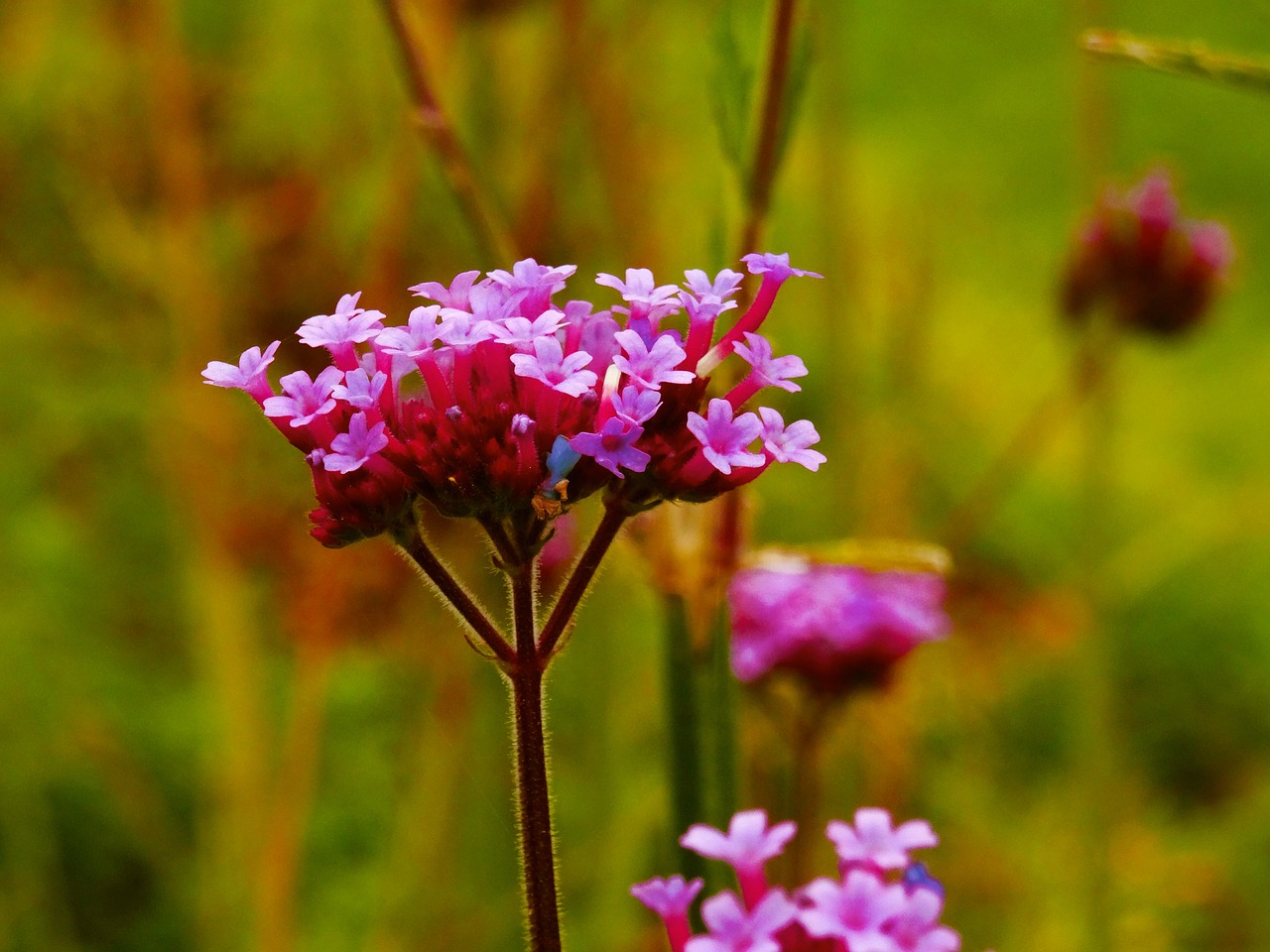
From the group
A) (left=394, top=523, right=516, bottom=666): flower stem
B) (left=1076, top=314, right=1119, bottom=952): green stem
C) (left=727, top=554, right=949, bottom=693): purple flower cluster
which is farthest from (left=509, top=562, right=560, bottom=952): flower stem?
(left=1076, top=314, right=1119, bottom=952): green stem

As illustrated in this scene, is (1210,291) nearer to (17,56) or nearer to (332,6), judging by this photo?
(332,6)

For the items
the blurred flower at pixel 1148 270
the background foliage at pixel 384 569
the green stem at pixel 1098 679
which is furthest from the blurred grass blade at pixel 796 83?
the blurred flower at pixel 1148 270

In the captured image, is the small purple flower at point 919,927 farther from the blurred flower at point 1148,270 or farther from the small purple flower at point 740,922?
the blurred flower at point 1148,270

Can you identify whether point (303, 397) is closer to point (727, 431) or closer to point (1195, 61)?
point (727, 431)

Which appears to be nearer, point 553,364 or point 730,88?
point 553,364

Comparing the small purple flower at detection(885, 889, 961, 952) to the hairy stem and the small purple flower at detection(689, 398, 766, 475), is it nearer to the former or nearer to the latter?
the small purple flower at detection(689, 398, 766, 475)

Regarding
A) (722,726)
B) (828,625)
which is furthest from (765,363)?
(828,625)
